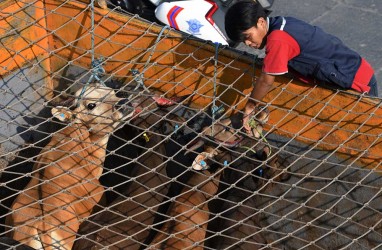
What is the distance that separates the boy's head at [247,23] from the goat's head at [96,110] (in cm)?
96

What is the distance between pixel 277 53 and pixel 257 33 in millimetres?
165

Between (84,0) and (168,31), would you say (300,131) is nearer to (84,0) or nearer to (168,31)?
(168,31)

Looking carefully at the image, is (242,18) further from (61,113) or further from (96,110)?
(61,113)

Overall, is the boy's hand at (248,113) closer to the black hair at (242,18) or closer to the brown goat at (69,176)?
the black hair at (242,18)

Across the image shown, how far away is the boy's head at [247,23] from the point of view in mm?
3320

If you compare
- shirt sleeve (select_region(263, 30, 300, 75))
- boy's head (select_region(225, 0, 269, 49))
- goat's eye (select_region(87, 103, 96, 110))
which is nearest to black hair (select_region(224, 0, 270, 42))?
boy's head (select_region(225, 0, 269, 49))

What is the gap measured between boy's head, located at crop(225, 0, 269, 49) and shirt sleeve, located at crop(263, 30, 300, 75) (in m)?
0.07

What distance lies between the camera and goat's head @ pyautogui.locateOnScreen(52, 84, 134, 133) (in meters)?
3.96

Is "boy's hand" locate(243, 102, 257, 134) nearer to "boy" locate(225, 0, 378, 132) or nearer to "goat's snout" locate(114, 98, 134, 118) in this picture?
"boy" locate(225, 0, 378, 132)

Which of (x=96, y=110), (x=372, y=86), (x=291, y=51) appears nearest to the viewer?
(x=291, y=51)

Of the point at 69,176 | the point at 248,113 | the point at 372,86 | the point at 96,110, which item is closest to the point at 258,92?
the point at 248,113

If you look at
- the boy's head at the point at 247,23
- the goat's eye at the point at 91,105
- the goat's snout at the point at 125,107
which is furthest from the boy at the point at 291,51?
the goat's eye at the point at 91,105

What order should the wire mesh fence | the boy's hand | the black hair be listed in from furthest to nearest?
the boy's hand → the wire mesh fence → the black hair

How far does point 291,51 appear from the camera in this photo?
3432 millimetres
